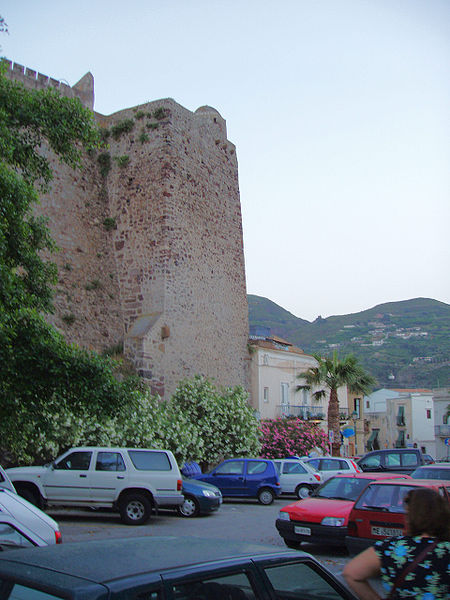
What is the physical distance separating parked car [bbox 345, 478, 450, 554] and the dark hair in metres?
5.89

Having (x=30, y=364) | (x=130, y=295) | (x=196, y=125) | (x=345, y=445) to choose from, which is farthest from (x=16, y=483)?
(x=345, y=445)

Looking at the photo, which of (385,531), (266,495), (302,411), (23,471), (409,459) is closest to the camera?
(385,531)

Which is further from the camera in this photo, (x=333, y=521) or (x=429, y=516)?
(x=333, y=521)

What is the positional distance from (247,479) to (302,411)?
1594 centimetres

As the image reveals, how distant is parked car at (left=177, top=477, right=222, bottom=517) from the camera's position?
602 inches

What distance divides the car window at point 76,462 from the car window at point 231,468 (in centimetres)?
606

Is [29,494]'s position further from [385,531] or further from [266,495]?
[385,531]

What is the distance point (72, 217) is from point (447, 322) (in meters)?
143

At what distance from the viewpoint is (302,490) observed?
810 inches

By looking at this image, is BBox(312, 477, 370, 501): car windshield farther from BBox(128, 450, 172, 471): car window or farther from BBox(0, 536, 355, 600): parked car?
BBox(0, 536, 355, 600): parked car

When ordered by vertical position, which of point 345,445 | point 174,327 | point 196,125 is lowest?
point 345,445

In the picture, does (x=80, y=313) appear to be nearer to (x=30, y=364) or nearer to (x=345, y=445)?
(x=30, y=364)

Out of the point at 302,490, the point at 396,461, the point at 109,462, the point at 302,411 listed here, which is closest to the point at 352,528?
the point at 109,462

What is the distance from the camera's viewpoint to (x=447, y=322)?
151875mm
